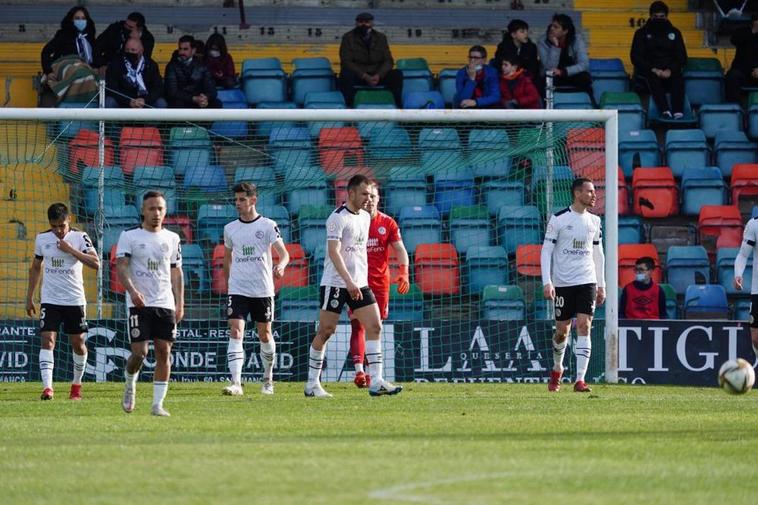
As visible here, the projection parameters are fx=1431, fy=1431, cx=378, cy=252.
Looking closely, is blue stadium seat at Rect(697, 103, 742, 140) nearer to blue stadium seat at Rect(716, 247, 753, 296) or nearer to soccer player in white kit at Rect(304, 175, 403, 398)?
blue stadium seat at Rect(716, 247, 753, 296)

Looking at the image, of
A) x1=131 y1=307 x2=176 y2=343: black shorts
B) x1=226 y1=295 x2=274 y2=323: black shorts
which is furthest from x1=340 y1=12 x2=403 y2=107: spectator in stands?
x1=131 y1=307 x2=176 y2=343: black shorts

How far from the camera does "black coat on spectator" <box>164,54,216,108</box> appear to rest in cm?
2048

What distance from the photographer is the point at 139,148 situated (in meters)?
18.1

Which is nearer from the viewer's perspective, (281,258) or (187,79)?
(281,258)

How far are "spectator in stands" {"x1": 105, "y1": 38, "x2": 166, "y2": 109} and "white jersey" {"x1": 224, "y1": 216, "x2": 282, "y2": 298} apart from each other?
6.05 meters

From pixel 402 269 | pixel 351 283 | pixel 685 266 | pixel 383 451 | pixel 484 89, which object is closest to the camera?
pixel 383 451

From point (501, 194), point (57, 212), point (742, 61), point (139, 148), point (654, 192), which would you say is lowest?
point (57, 212)

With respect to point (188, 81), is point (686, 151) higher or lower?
lower

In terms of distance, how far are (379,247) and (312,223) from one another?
3112 millimetres

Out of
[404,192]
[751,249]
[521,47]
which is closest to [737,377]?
[751,249]

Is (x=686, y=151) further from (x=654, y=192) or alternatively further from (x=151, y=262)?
(x=151, y=262)

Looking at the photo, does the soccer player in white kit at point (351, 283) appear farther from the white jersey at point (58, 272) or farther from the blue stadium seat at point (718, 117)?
the blue stadium seat at point (718, 117)

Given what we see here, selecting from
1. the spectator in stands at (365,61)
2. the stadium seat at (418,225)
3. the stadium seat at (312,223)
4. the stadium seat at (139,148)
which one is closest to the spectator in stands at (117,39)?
the stadium seat at (139,148)

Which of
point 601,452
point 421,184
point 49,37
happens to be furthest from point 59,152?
point 601,452
